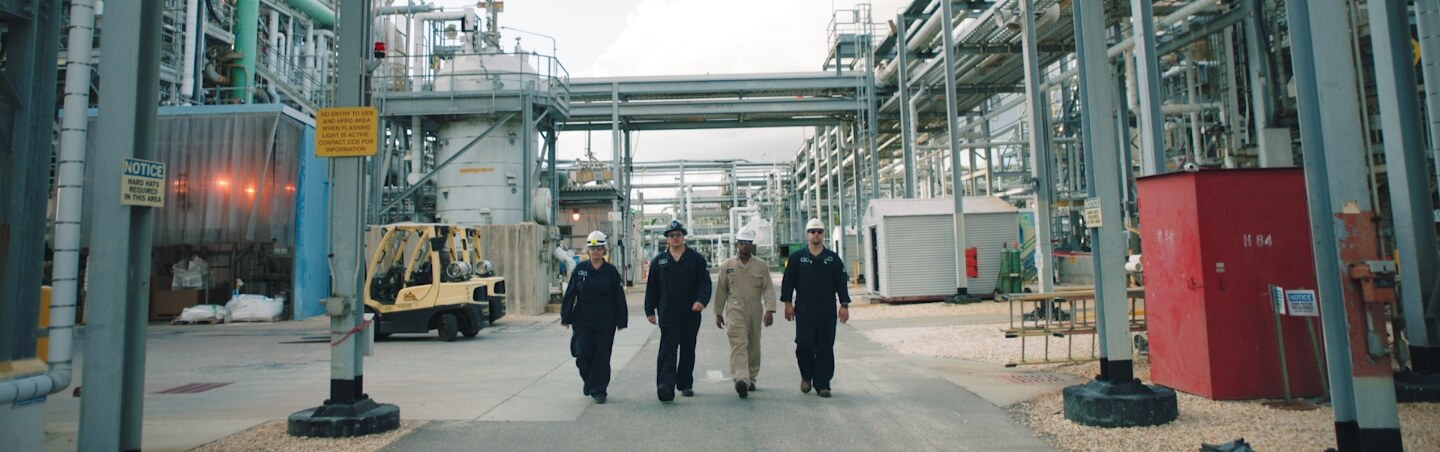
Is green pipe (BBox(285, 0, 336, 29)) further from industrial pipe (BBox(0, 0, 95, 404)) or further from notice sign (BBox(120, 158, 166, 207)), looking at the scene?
industrial pipe (BBox(0, 0, 95, 404))

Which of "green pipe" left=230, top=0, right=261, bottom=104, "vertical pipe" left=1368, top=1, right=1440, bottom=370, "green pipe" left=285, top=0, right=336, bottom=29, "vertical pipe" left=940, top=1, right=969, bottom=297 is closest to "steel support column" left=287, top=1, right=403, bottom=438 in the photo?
"vertical pipe" left=1368, top=1, right=1440, bottom=370

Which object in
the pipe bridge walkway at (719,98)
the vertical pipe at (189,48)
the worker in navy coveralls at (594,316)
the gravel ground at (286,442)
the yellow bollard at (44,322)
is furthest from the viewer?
the pipe bridge walkway at (719,98)

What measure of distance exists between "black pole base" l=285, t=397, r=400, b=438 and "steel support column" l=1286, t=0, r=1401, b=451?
19.4 ft

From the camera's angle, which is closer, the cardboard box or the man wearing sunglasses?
the man wearing sunglasses

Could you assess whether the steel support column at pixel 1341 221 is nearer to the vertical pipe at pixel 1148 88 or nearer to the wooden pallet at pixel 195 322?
the vertical pipe at pixel 1148 88

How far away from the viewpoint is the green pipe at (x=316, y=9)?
2583 centimetres

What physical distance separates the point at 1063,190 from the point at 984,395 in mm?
21457

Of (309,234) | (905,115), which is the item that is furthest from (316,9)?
(905,115)

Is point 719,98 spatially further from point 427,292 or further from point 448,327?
point 448,327

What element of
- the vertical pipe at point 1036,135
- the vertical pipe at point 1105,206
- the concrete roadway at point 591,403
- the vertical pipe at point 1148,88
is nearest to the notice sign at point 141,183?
the concrete roadway at point 591,403

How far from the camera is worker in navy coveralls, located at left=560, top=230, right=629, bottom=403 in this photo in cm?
690

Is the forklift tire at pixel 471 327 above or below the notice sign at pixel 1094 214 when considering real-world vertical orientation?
below

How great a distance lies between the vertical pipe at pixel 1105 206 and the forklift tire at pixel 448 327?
10.3 metres

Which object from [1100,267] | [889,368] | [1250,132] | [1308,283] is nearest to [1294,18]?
[1100,267]
